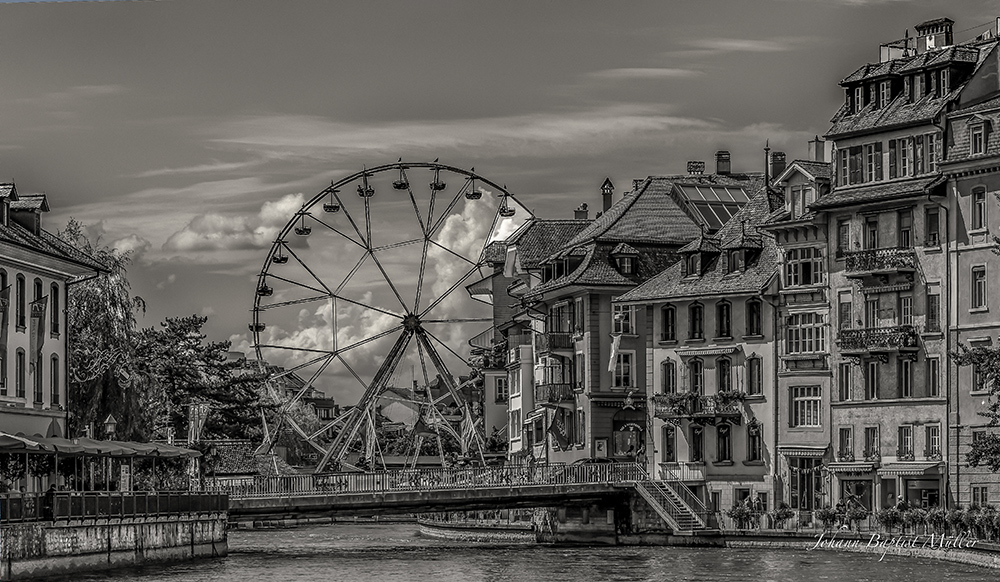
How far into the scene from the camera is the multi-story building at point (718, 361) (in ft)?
197

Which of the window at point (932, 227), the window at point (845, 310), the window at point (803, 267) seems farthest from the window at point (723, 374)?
the window at point (932, 227)

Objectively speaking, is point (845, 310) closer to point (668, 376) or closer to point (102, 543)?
point (668, 376)

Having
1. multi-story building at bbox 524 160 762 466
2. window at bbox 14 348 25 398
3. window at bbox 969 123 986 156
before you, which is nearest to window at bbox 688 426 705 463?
multi-story building at bbox 524 160 762 466

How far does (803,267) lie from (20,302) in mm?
20686

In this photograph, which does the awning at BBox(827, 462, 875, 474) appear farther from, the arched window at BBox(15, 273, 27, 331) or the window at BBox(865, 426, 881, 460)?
the arched window at BBox(15, 273, 27, 331)

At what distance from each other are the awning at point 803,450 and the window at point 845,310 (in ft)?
10.7

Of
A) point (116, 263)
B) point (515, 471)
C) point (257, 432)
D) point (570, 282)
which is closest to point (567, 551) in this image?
point (515, 471)

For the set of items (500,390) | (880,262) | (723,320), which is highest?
(880,262)

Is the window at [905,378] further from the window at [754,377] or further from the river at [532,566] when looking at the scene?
the river at [532,566]

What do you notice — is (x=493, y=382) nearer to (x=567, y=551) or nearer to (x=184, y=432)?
(x=184, y=432)

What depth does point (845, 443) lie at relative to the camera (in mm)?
56750

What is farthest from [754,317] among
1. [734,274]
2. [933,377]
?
[933,377]

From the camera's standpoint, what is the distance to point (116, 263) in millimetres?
63375

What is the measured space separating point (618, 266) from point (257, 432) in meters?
24.5
